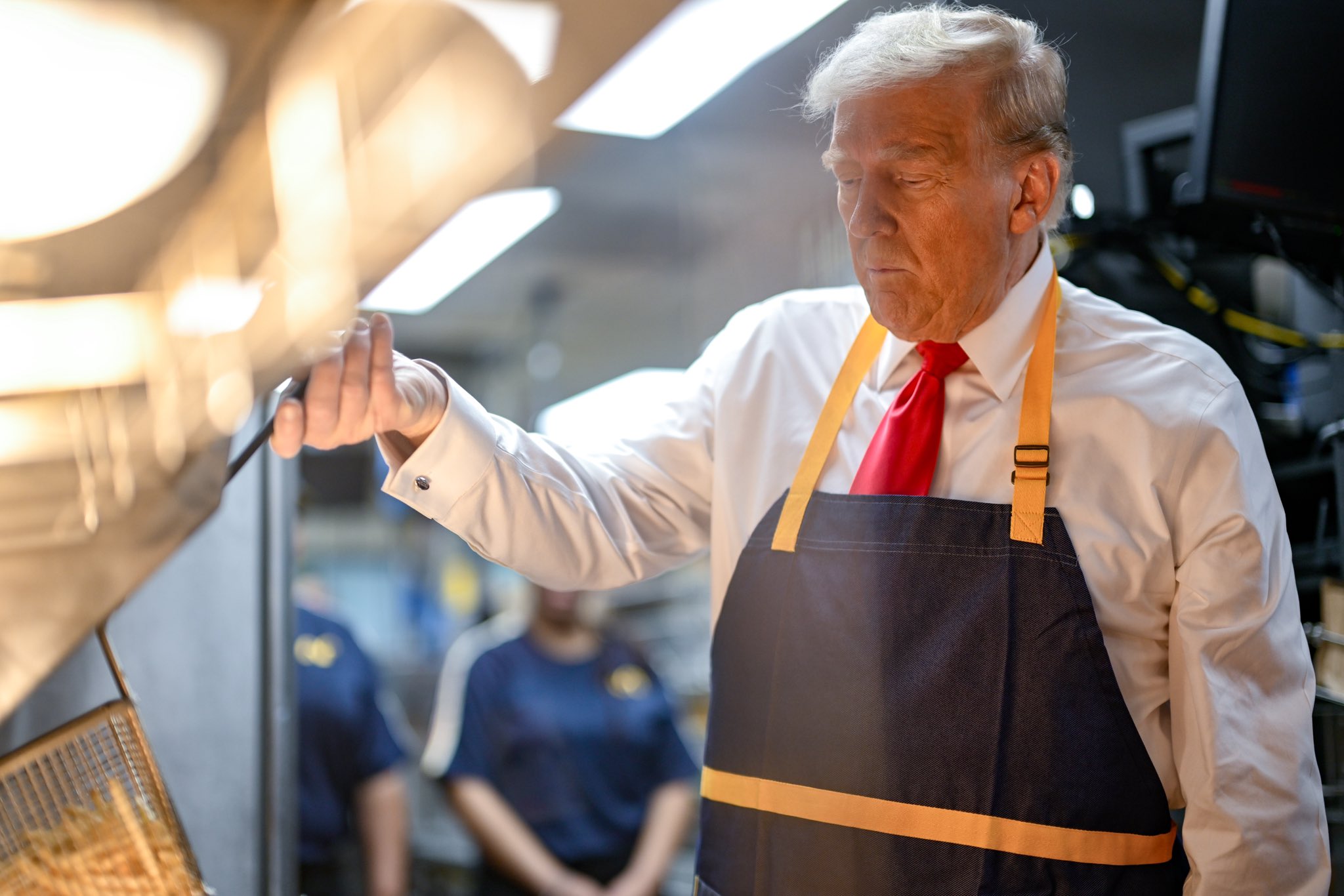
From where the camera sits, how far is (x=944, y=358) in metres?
1.28

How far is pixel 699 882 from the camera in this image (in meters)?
1.28

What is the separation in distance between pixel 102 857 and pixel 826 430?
0.82m

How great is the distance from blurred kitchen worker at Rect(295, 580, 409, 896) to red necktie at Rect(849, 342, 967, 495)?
210 cm

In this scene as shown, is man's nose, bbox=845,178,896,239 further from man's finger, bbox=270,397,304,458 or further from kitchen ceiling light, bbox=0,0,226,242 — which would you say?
kitchen ceiling light, bbox=0,0,226,242

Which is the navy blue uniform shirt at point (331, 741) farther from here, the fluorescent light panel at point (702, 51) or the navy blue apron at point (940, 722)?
the navy blue apron at point (940, 722)

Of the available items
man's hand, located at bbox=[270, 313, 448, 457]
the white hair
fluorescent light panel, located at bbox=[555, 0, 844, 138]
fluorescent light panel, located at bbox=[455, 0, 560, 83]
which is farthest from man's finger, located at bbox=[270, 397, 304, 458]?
fluorescent light panel, located at bbox=[555, 0, 844, 138]

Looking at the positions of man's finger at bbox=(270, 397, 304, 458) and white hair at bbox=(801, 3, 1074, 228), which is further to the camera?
white hair at bbox=(801, 3, 1074, 228)

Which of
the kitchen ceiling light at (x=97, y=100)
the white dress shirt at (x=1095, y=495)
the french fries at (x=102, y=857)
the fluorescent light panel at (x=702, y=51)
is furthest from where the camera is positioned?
the fluorescent light panel at (x=702, y=51)

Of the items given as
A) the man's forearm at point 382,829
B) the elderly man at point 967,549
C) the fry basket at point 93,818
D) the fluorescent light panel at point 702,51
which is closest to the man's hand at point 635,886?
the man's forearm at point 382,829

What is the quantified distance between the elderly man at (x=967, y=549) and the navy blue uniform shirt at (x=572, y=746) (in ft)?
6.34

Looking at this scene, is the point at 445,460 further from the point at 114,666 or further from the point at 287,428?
the point at 114,666

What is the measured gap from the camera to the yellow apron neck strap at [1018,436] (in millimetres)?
1172

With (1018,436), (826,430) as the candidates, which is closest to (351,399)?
(826,430)

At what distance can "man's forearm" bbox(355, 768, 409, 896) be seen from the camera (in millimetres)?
2984
